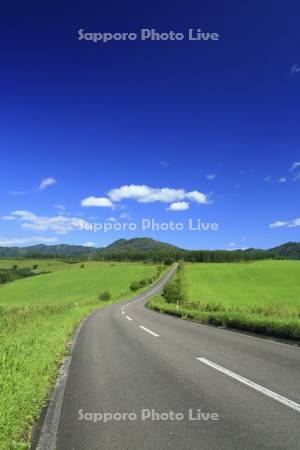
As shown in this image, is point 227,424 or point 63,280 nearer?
point 227,424

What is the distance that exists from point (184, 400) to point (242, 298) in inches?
2538

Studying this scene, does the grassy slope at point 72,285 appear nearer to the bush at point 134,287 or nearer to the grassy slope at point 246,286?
the bush at point 134,287

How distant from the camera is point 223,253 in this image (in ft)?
644

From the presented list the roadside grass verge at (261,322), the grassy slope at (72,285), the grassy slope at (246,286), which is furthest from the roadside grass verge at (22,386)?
the grassy slope at (72,285)

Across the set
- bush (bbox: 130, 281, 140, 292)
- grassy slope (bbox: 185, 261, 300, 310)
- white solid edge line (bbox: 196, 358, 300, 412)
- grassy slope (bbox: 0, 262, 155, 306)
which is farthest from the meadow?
grassy slope (bbox: 0, 262, 155, 306)

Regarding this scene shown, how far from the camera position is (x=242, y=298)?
68.5m

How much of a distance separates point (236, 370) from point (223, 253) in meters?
191

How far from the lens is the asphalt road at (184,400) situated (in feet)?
16.6

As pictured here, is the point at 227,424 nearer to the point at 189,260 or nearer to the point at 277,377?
the point at 277,377

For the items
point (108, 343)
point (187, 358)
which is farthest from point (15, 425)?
point (108, 343)

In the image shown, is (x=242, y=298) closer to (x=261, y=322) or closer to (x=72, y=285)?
(x=72, y=285)

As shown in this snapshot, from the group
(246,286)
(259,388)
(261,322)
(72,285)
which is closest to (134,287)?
(72,285)

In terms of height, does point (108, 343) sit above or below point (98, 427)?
below

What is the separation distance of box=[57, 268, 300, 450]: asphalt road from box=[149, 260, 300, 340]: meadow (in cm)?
581
